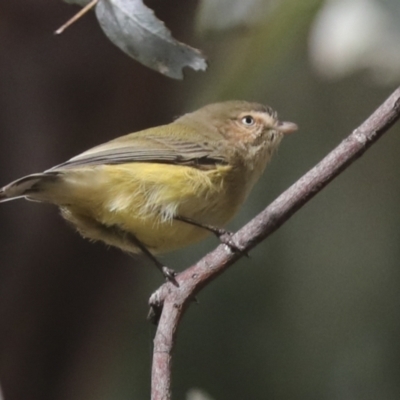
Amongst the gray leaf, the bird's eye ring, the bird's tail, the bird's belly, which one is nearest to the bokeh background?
the bird's eye ring

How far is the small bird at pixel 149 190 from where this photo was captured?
83.7 inches

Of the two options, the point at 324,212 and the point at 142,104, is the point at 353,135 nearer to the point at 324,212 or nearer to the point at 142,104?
the point at 142,104

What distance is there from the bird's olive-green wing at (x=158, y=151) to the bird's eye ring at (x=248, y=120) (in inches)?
6.1

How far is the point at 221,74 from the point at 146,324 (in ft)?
3.76

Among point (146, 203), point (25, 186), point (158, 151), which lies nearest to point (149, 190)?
point (146, 203)

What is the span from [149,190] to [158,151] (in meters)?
0.17

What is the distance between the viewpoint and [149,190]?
217 centimetres

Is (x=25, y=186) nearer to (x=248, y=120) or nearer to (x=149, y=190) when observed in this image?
(x=149, y=190)

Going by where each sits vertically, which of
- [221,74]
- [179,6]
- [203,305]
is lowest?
[203,305]

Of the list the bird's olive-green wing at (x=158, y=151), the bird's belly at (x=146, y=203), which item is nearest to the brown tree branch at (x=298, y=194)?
the bird's belly at (x=146, y=203)

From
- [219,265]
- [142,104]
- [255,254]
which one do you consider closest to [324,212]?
[255,254]

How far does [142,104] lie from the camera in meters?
2.98

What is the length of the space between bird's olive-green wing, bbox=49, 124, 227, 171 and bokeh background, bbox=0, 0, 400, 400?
12.8 inches

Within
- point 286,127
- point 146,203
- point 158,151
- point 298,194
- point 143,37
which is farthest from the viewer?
point 286,127
